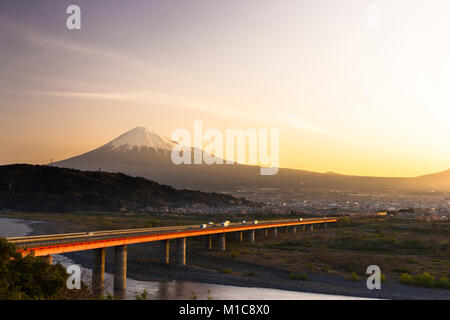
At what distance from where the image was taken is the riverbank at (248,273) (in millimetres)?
41094

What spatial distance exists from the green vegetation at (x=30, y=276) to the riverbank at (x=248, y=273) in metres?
18.4

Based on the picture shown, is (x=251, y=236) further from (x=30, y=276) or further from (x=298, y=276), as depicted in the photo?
(x=30, y=276)

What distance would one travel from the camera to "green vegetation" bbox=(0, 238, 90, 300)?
2567cm

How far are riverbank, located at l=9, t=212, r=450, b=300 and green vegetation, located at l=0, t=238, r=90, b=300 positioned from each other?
60.4 feet

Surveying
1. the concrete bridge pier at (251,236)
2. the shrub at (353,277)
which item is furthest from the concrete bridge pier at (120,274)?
the concrete bridge pier at (251,236)

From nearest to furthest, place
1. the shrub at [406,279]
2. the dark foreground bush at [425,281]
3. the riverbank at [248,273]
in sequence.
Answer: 1. the riverbank at [248,273]
2. the dark foreground bush at [425,281]
3. the shrub at [406,279]

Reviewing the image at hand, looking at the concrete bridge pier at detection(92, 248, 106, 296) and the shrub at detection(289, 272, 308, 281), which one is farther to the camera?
the shrub at detection(289, 272, 308, 281)

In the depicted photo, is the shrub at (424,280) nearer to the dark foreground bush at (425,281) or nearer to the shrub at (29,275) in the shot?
the dark foreground bush at (425,281)

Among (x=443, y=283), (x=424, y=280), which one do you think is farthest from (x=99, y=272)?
(x=443, y=283)

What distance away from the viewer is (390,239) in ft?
255

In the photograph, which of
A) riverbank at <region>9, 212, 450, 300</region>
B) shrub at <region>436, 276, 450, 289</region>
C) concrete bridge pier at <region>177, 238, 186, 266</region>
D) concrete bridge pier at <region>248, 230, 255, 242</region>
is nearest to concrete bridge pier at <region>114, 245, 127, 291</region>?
riverbank at <region>9, 212, 450, 300</region>

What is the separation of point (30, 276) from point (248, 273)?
26.9m

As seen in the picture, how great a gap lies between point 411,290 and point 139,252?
34.1 meters

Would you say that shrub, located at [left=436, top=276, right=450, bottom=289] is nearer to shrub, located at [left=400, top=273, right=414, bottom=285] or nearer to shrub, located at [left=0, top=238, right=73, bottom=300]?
shrub, located at [left=400, top=273, right=414, bottom=285]
